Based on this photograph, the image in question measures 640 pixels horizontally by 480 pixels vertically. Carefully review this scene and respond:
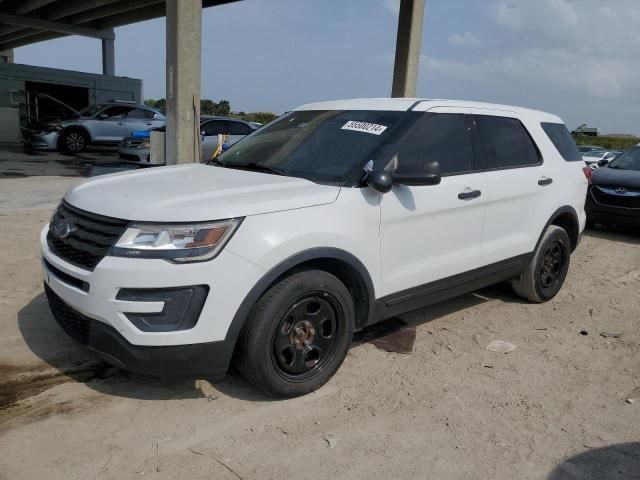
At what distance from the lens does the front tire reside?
9.63 feet

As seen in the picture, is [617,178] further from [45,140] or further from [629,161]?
[45,140]

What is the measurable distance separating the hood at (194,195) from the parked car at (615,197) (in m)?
6.97

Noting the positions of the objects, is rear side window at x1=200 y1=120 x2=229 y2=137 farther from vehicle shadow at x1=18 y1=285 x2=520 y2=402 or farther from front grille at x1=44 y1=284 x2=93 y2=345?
front grille at x1=44 y1=284 x2=93 y2=345

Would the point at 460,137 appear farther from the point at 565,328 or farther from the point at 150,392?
the point at 150,392

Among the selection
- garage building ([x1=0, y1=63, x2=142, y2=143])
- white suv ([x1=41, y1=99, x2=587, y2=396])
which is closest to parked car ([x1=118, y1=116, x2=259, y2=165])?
garage building ([x1=0, y1=63, x2=142, y2=143])

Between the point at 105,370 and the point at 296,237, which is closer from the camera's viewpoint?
the point at 296,237

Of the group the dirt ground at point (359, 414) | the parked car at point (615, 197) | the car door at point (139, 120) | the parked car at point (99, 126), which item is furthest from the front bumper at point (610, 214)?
the car door at point (139, 120)

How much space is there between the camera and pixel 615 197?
28.4ft

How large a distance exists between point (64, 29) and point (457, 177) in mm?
26249

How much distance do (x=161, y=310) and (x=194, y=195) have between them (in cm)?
67

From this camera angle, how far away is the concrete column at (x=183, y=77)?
966 cm

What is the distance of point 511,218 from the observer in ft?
14.6

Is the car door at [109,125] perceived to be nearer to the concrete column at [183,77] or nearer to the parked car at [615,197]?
the concrete column at [183,77]

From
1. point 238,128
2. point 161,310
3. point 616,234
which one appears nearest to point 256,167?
point 161,310
